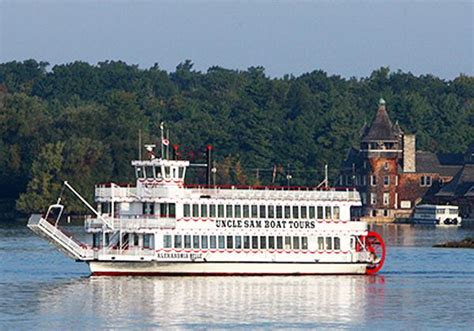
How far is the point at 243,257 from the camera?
83938 millimetres

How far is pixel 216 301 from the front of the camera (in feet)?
241

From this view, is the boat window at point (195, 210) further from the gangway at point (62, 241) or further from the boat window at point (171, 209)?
the gangway at point (62, 241)

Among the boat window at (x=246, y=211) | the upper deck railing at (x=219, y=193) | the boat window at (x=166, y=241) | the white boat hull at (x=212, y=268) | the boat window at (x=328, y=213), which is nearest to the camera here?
the white boat hull at (x=212, y=268)

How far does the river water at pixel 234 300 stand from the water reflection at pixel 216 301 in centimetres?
4

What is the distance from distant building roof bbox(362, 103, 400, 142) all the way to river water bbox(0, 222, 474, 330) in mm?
100451

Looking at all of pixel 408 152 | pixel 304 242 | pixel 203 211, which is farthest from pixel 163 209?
pixel 408 152

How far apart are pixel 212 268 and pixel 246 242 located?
7.60 ft

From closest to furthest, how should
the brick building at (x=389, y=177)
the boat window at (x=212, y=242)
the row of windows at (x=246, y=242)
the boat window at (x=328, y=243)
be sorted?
1. the row of windows at (x=246, y=242)
2. the boat window at (x=212, y=242)
3. the boat window at (x=328, y=243)
4. the brick building at (x=389, y=177)

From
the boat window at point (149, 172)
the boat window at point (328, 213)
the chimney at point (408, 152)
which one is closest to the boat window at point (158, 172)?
the boat window at point (149, 172)

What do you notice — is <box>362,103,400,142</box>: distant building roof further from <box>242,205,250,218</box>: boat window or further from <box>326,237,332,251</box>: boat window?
<box>242,205,250,218</box>: boat window

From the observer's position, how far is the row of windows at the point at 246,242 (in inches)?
3280

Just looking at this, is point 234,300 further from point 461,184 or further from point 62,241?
point 461,184

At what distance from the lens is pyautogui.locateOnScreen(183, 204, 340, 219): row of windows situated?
8394 cm

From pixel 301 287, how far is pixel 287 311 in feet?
31.4
